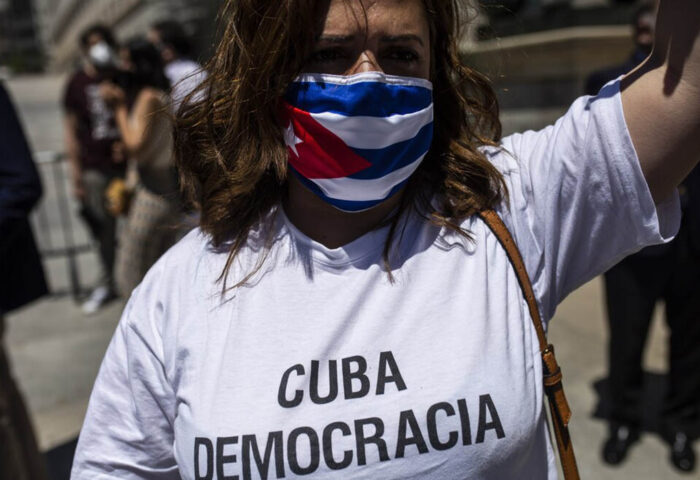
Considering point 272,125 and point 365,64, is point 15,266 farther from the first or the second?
point 365,64

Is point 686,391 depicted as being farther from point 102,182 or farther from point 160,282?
point 102,182

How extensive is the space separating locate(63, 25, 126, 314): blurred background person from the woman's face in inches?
181

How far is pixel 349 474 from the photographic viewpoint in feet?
3.65

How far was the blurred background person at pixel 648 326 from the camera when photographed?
335cm

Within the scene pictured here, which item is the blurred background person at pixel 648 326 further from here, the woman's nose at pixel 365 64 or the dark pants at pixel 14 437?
the dark pants at pixel 14 437

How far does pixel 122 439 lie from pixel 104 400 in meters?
0.08

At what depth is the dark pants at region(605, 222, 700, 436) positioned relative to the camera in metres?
3.38

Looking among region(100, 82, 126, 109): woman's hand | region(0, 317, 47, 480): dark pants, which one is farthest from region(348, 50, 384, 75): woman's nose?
region(100, 82, 126, 109): woman's hand

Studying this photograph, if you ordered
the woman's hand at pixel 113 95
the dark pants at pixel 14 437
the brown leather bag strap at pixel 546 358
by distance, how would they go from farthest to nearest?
the woman's hand at pixel 113 95, the dark pants at pixel 14 437, the brown leather bag strap at pixel 546 358

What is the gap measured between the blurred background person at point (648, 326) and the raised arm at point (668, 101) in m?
2.33

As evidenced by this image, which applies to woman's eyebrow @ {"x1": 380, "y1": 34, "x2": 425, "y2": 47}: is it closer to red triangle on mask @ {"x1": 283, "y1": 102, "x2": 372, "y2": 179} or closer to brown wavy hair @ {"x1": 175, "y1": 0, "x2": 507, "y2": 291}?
brown wavy hair @ {"x1": 175, "y1": 0, "x2": 507, "y2": 291}

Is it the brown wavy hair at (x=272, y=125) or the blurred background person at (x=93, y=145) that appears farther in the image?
the blurred background person at (x=93, y=145)

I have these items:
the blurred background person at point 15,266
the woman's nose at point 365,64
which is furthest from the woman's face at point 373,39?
the blurred background person at point 15,266

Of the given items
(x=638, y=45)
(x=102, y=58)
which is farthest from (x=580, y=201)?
(x=102, y=58)
